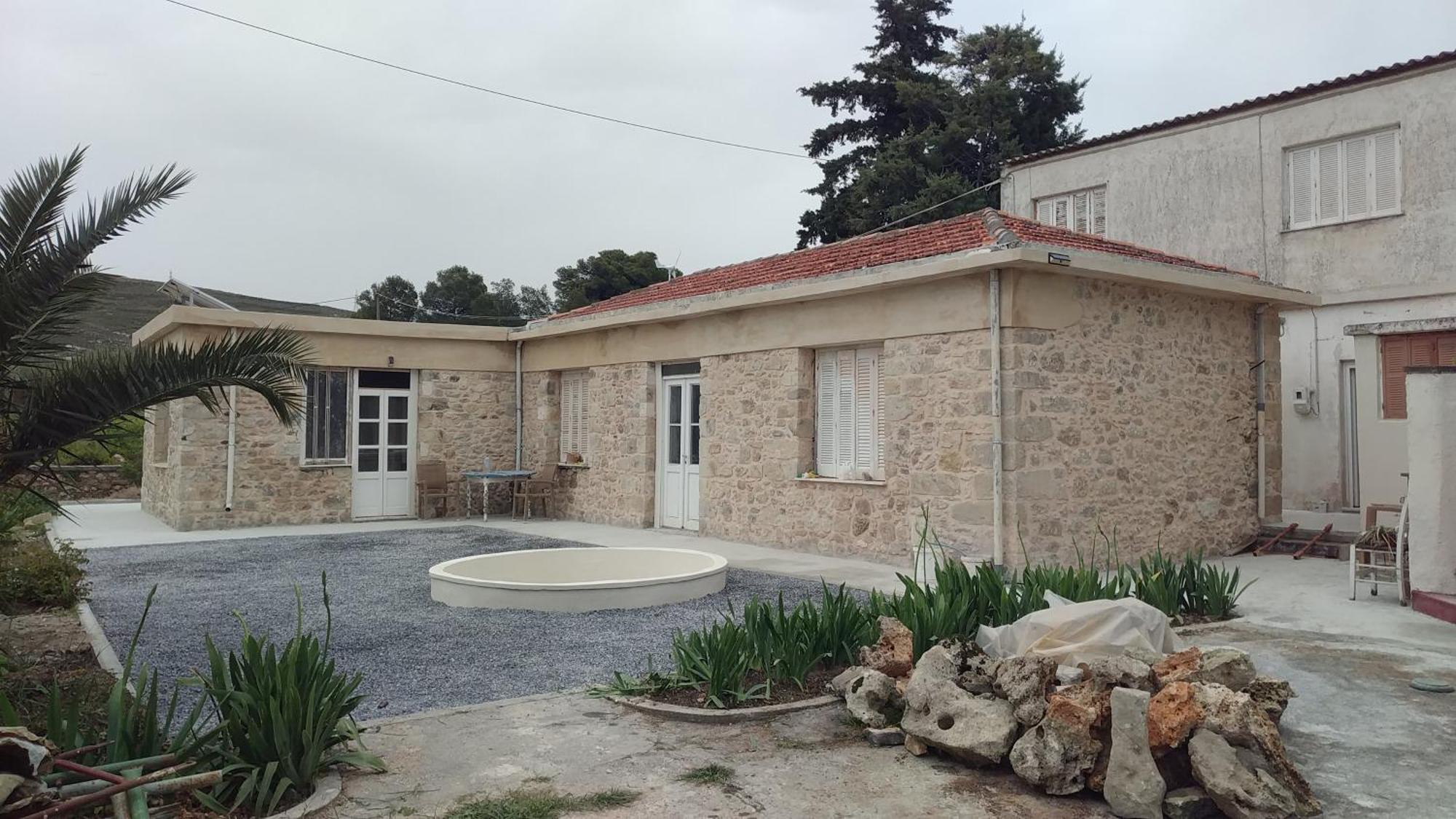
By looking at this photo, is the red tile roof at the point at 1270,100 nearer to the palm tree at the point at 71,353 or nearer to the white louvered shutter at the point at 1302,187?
the white louvered shutter at the point at 1302,187

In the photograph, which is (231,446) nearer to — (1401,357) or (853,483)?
(853,483)

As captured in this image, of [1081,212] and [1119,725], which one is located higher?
[1081,212]

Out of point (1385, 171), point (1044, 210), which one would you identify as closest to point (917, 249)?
point (1385, 171)

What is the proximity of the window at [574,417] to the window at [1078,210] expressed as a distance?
828 centimetres

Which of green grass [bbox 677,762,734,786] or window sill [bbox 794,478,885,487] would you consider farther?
window sill [bbox 794,478,885,487]

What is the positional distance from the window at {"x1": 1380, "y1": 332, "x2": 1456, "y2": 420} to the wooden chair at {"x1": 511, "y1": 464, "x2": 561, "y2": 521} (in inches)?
470

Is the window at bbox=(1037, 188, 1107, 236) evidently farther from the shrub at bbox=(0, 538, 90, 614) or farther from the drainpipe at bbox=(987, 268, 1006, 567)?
the shrub at bbox=(0, 538, 90, 614)

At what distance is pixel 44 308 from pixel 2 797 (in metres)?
3.12

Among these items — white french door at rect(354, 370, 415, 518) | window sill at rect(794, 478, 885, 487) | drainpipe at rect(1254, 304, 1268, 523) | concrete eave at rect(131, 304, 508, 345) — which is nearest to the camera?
window sill at rect(794, 478, 885, 487)

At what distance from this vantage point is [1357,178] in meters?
13.3

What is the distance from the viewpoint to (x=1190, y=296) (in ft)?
36.2

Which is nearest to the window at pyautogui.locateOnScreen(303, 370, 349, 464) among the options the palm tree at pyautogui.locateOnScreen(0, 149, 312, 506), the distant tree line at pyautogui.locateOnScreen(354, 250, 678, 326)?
the palm tree at pyautogui.locateOnScreen(0, 149, 312, 506)

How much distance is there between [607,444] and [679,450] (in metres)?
1.64

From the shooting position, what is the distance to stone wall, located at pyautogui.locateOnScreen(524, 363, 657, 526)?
1445 centimetres
